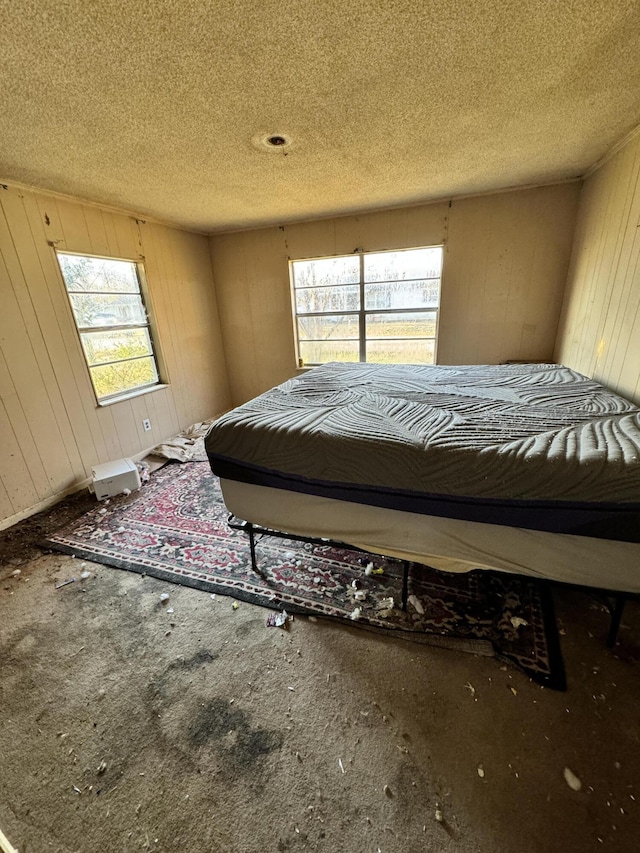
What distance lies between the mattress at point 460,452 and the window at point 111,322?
6.45 feet

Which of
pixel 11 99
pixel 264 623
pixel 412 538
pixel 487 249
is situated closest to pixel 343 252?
pixel 487 249

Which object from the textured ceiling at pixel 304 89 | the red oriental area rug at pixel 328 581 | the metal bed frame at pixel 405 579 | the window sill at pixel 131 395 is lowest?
the red oriental area rug at pixel 328 581

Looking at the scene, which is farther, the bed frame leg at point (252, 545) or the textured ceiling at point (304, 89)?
the bed frame leg at point (252, 545)

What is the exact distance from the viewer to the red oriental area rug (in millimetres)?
1410

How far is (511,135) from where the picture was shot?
6.57 ft

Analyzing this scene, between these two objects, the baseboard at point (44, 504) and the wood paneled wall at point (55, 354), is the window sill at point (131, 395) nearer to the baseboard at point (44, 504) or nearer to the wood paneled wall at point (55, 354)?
the wood paneled wall at point (55, 354)

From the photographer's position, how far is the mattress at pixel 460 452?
110cm

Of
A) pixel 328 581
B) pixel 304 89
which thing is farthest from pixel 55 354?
pixel 328 581

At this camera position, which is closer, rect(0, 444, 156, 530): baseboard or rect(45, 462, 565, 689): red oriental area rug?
rect(45, 462, 565, 689): red oriental area rug

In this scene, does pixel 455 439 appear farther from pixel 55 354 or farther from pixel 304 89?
pixel 55 354

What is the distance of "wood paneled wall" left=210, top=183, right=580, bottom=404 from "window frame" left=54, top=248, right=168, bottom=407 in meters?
1.15

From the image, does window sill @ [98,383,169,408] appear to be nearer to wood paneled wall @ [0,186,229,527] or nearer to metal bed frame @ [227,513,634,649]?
wood paneled wall @ [0,186,229,527]

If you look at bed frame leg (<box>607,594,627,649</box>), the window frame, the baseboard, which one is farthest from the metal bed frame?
the window frame

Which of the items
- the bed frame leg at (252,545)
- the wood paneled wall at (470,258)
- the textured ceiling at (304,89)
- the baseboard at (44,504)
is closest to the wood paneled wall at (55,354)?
the baseboard at (44,504)
